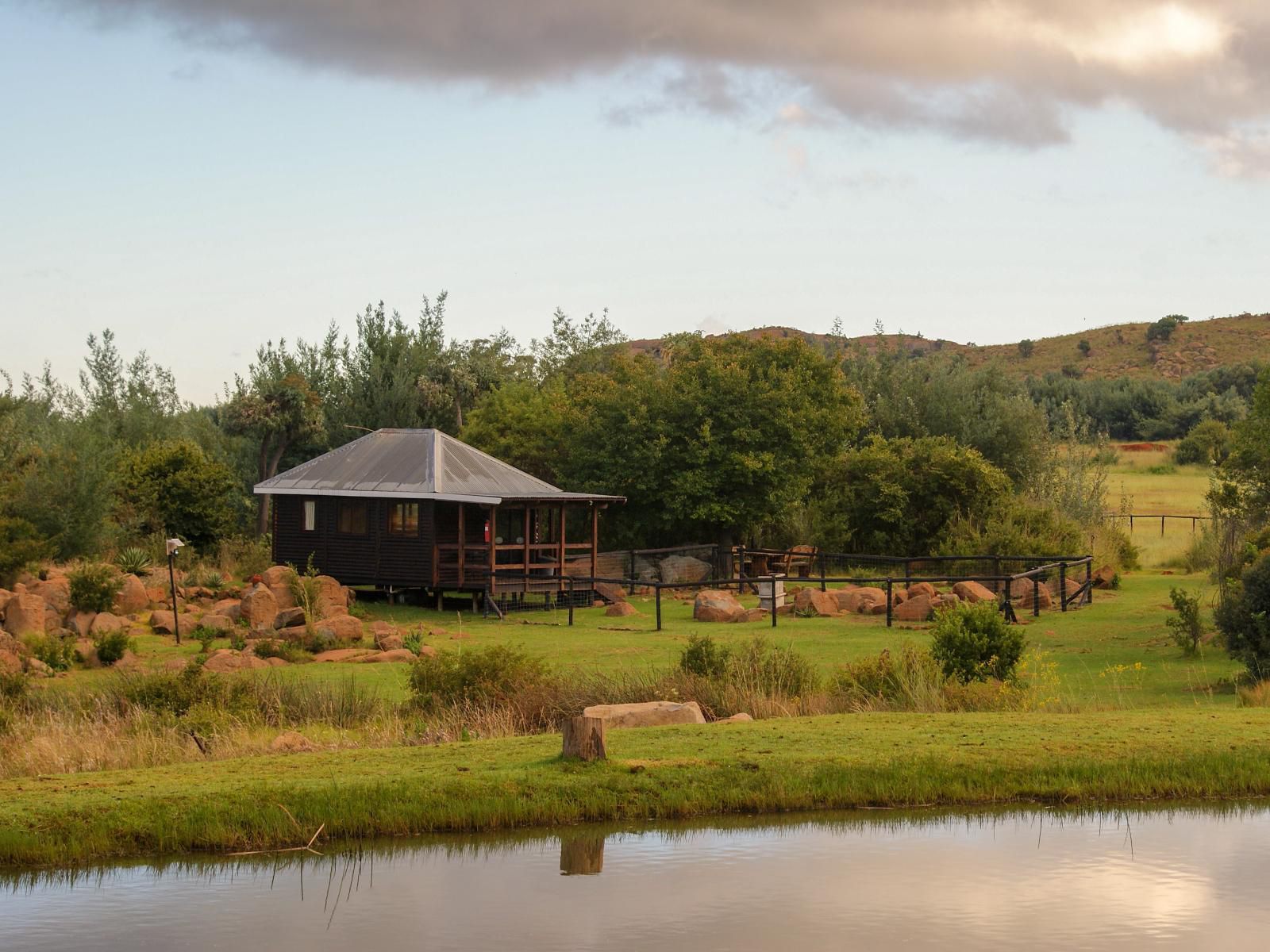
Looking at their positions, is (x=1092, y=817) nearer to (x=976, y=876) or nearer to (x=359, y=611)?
(x=976, y=876)

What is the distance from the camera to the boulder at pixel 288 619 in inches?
1062

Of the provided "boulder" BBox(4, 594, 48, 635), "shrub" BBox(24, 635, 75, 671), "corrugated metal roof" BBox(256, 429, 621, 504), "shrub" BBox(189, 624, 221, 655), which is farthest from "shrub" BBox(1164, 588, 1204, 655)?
"boulder" BBox(4, 594, 48, 635)

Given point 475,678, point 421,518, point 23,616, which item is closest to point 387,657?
point 23,616

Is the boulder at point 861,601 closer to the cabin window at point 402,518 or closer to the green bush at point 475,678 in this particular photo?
the cabin window at point 402,518

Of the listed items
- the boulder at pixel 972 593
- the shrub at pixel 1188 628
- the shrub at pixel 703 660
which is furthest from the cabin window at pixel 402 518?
the shrub at pixel 1188 628

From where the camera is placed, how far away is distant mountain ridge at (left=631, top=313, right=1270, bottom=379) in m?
100

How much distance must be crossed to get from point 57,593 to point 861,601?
15342mm

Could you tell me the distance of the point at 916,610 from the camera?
28266mm

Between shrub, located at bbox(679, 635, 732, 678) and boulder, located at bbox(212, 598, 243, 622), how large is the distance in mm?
12066

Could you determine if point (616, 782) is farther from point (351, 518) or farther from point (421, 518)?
point (351, 518)

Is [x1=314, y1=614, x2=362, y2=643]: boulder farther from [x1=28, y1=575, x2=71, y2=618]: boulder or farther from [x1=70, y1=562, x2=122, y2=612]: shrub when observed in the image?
[x1=28, y1=575, x2=71, y2=618]: boulder

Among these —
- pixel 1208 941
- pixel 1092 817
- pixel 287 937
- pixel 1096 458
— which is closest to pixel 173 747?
pixel 287 937

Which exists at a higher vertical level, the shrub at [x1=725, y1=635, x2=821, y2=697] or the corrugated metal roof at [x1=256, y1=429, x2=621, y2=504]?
the corrugated metal roof at [x1=256, y1=429, x2=621, y2=504]

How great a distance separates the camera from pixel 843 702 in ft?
55.9
